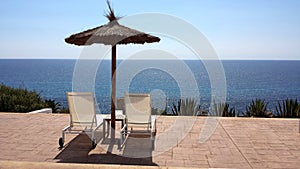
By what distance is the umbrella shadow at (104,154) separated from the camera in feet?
13.7

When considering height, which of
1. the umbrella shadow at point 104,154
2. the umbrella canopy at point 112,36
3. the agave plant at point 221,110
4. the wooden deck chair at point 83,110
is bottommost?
the umbrella shadow at point 104,154

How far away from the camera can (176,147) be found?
4.87 m

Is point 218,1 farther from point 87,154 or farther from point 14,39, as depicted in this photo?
point 14,39

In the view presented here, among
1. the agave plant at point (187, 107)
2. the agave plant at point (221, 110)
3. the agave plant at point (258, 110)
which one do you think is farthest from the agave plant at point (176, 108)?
the agave plant at point (258, 110)

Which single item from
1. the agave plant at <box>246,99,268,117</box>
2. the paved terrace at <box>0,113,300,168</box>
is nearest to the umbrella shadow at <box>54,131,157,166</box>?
the paved terrace at <box>0,113,300,168</box>

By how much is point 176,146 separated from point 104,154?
1.19 metres

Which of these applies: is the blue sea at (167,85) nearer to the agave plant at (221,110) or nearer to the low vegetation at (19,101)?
the low vegetation at (19,101)

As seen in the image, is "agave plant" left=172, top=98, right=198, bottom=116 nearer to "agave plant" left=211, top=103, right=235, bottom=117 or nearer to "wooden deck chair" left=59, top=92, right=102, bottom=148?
"agave plant" left=211, top=103, right=235, bottom=117

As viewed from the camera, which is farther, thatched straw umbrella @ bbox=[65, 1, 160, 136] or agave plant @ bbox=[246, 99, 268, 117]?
agave plant @ bbox=[246, 99, 268, 117]

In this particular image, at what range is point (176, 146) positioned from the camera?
4.93 meters

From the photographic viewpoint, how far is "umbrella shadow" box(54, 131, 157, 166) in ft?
13.7

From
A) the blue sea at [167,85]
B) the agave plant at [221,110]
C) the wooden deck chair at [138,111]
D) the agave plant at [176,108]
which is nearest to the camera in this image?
the wooden deck chair at [138,111]

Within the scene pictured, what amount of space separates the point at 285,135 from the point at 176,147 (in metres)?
2.29

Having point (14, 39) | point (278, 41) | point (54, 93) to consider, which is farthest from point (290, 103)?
point (54, 93)
